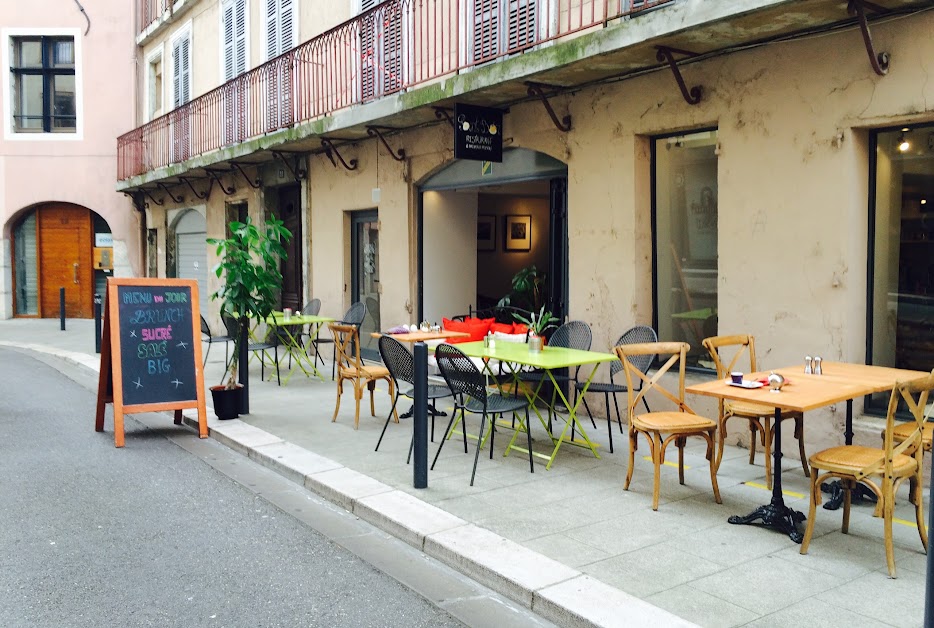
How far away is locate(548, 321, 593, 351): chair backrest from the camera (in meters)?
7.99

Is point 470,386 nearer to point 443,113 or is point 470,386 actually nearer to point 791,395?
point 791,395

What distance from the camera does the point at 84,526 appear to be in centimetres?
526


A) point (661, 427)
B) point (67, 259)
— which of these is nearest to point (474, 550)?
point (661, 427)

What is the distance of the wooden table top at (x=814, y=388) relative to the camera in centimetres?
473

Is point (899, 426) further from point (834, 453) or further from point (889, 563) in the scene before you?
point (889, 563)

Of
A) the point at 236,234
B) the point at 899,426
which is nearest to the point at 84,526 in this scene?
the point at 236,234

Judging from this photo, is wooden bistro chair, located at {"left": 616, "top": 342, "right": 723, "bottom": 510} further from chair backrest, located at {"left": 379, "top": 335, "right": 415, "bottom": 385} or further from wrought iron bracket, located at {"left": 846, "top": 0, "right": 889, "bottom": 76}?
wrought iron bracket, located at {"left": 846, "top": 0, "right": 889, "bottom": 76}

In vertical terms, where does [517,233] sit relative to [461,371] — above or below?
above

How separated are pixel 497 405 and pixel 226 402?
3.46 metres

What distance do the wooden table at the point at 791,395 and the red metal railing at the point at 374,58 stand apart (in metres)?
3.39

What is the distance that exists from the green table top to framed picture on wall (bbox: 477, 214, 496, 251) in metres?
6.86

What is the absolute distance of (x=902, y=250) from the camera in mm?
6531

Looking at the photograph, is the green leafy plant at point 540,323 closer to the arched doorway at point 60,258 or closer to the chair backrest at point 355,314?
the chair backrest at point 355,314

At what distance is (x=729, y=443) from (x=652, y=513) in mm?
2346
